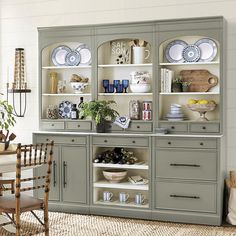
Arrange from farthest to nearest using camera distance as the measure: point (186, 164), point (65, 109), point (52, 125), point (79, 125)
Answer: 1. point (65, 109)
2. point (52, 125)
3. point (79, 125)
4. point (186, 164)

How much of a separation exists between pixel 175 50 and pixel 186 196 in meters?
1.52

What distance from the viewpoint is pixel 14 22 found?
20.5ft

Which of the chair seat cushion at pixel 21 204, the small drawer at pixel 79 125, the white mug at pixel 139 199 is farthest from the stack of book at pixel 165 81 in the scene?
the chair seat cushion at pixel 21 204

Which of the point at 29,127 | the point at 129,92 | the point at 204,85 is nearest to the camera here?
the point at 204,85

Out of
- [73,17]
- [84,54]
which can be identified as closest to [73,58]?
[84,54]

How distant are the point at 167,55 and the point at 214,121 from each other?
890 mm

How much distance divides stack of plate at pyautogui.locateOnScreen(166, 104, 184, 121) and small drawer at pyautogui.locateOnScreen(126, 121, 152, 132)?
216 mm

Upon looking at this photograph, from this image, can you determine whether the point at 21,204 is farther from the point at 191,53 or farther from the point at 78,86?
the point at 191,53

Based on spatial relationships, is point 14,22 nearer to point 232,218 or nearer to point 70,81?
point 70,81

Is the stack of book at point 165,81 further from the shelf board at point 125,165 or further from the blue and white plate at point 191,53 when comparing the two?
the shelf board at point 125,165

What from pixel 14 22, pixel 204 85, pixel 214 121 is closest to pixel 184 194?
pixel 214 121

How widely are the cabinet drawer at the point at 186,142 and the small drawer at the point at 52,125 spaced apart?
1.18m

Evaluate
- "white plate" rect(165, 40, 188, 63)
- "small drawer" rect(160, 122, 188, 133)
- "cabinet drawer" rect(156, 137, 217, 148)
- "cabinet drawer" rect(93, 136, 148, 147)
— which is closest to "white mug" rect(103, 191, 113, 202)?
"cabinet drawer" rect(93, 136, 148, 147)

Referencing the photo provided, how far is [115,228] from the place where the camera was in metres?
4.89
